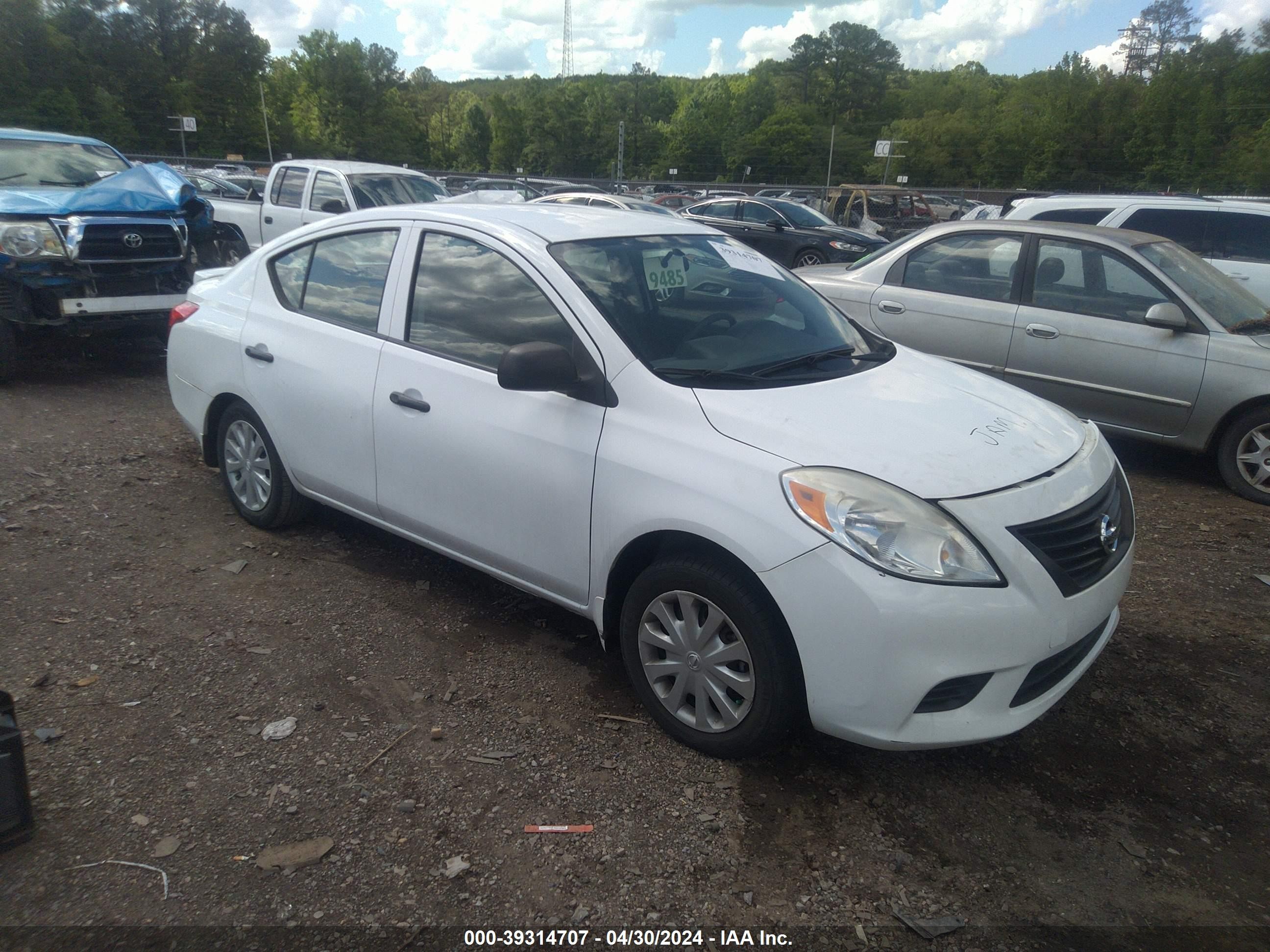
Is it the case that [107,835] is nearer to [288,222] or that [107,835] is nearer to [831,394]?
[831,394]

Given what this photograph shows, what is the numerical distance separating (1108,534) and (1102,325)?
378 cm

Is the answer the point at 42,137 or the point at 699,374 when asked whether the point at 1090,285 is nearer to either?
the point at 699,374

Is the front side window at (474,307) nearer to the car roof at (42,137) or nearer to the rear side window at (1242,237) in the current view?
the car roof at (42,137)

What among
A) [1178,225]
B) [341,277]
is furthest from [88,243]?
[1178,225]

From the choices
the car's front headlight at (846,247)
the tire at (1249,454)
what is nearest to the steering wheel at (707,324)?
the tire at (1249,454)

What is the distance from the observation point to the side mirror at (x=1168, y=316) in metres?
5.69

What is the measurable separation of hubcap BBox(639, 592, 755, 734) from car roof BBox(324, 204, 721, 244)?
1.55 meters

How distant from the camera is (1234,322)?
586cm

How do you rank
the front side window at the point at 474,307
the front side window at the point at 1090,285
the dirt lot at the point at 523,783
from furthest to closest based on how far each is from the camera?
the front side window at the point at 1090,285 → the front side window at the point at 474,307 → the dirt lot at the point at 523,783

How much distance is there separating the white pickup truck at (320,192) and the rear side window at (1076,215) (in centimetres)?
751

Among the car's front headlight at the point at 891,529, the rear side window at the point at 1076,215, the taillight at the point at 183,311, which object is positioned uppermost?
the rear side window at the point at 1076,215

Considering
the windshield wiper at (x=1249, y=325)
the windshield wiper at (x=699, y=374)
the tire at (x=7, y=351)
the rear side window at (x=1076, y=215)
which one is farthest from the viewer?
the rear side window at (x=1076, y=215)

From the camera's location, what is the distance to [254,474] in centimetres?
462

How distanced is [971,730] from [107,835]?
255cm
